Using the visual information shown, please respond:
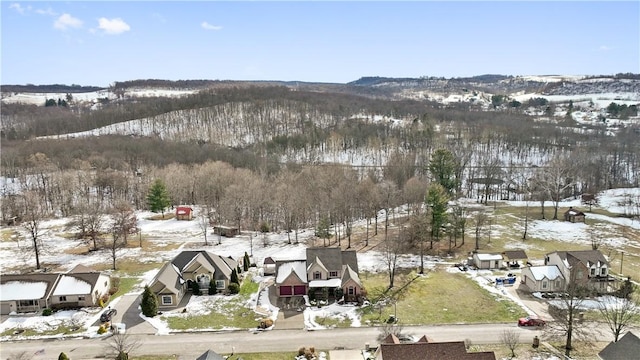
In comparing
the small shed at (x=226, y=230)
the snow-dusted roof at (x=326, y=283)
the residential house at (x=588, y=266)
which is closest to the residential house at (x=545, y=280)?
the residential house at (x=588, y=266)

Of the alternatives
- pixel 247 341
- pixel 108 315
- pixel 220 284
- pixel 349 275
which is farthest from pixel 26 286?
pixel 349 275

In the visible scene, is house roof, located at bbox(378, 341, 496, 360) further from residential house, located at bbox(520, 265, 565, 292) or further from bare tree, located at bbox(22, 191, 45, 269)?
bare tree, located at bbox(22, 191, 45, 269)

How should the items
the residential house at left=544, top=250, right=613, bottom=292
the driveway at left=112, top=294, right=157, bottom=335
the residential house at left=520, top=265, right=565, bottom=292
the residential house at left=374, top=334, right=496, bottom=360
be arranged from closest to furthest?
the residential house at left=374, top=334, right=496, bottom=360 < the driveway at left=112, top=294, right=157, bottom=335 < the residential house at left=544, top=250, right=613, bottom=292 < the residential house at left=520, top=265, right=565, bottom=292

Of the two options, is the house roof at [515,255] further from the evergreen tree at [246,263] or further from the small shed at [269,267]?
the evergreen tree at [246,263]

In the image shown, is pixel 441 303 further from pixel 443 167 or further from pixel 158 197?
pixel 158 197

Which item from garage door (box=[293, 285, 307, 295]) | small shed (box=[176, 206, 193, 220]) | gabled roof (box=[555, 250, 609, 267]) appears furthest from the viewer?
small shed (box=[176, 206, 193, 220])

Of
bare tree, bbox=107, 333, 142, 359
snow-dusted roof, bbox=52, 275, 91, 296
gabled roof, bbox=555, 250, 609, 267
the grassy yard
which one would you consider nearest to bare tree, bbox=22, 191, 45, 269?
snow-dusted roof, bbox=52, 275, 91, 296
